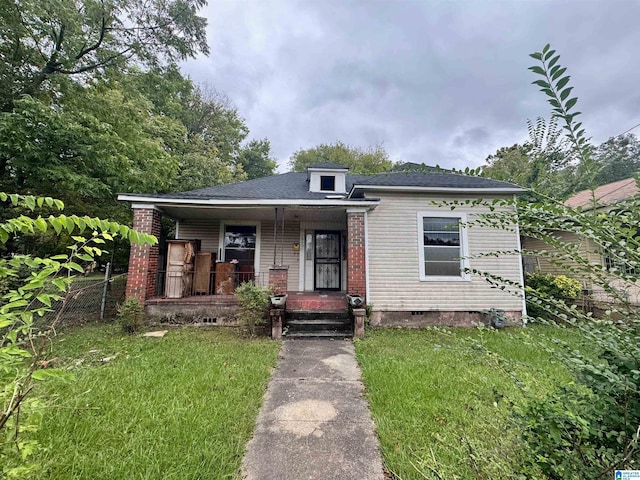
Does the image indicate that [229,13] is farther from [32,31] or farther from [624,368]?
[624,368]

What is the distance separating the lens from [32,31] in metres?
6.85

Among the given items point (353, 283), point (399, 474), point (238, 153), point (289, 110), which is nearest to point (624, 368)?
point (399, 474)

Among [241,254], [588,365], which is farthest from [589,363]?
[241,254]

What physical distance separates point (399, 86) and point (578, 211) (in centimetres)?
1360

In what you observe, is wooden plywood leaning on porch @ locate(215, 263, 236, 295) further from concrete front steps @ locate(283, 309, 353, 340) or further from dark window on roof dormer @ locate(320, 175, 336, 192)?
dark window on roof dormer @ locate(320, 175, 336, 192)

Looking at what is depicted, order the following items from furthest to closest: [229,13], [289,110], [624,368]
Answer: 1. [289,110]
2. [229,13]
3. [624,368]

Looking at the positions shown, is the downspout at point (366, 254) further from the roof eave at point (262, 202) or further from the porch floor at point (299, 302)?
the porch floor at point (299, 302)

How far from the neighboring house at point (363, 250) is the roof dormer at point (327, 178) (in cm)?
37

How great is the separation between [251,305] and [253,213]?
3015mm

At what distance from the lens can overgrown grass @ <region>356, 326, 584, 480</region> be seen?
4.90 ft

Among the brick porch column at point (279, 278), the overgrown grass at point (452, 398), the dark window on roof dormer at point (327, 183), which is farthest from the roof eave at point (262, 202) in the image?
the overgrown grass at point (452, 398)

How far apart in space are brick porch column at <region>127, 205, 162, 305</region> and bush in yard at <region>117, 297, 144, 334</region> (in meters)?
0.30

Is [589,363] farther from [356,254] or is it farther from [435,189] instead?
[435,189]

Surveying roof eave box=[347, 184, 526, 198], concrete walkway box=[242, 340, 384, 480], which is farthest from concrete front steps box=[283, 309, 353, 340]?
roof eave box=[347, 184, 526, 198]
